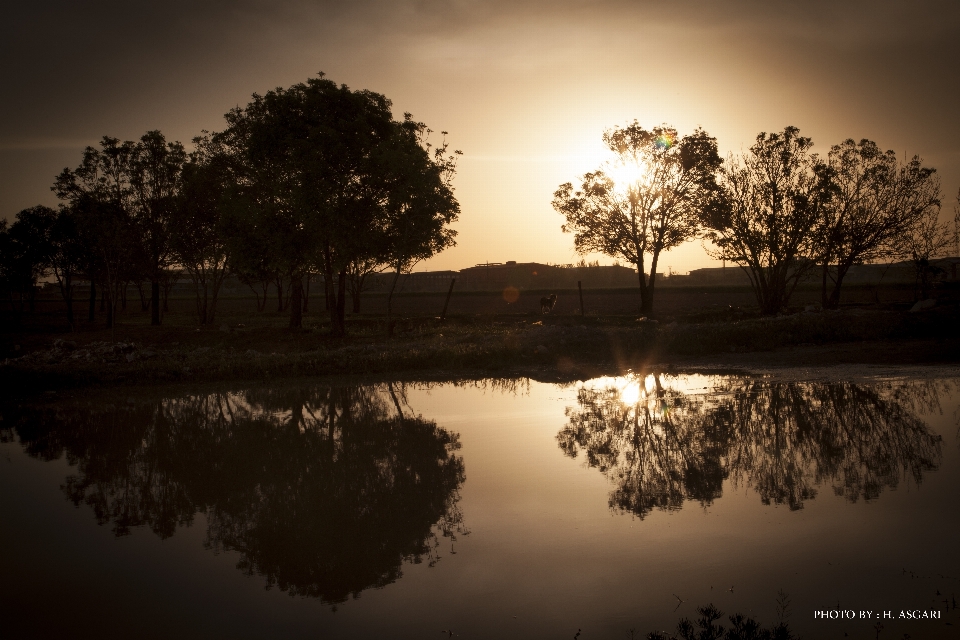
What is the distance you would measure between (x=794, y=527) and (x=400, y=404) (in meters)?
9.58

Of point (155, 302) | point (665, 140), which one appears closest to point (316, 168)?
point (155, 302)

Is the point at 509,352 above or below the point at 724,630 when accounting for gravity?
above

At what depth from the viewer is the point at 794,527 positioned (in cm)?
627

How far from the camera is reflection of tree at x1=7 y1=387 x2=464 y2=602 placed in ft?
20.2

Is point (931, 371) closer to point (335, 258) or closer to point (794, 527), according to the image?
point (794, 527)

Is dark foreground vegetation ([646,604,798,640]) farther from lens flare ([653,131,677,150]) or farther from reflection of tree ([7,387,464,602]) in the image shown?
lens flare ([653,131,677,150])

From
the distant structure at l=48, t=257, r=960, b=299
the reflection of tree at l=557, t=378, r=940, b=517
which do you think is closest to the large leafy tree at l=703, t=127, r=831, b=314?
the reflection of tree at l=557, t=378, r=940, b=517

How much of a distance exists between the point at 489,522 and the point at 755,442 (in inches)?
197

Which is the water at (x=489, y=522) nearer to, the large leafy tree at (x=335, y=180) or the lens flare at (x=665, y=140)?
the large leafy tree at (x=335, y=180)

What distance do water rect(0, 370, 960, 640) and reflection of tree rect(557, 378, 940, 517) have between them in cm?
6

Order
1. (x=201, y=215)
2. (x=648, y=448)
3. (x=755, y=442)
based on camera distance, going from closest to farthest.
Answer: (x=648, y=448) < (x=755, y=442) < (x=201, y=215)

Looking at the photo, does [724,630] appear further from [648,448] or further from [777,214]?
[777,214]

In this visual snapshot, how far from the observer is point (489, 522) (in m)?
6.86

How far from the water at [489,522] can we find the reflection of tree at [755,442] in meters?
0.06
